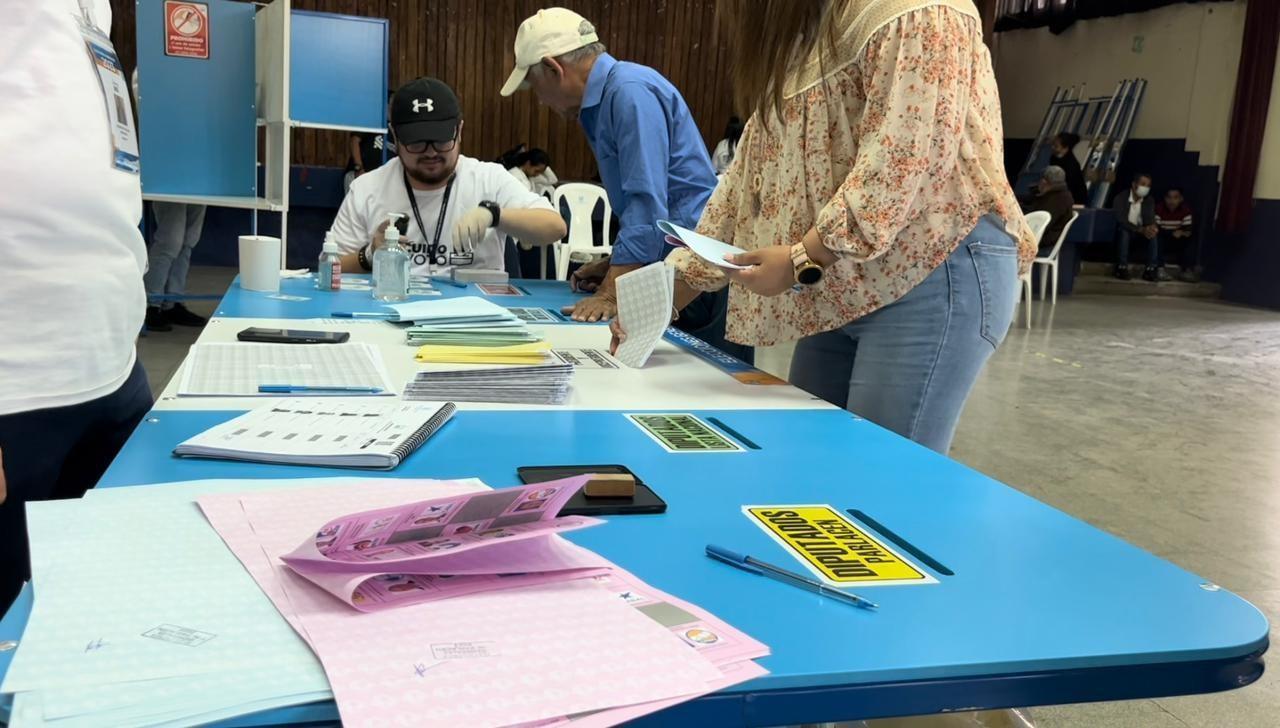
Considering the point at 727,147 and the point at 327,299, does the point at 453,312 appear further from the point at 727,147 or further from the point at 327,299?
the point at 727,147

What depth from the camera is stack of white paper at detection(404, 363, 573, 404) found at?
54.4 inches

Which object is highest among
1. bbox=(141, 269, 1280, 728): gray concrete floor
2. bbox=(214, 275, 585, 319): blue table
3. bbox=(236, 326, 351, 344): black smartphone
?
bbox=(236, 326, 351, 344): black smartphone

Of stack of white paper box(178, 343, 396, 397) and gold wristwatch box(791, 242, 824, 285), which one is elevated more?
gold wristwatch box(791, 242, 824, 285)

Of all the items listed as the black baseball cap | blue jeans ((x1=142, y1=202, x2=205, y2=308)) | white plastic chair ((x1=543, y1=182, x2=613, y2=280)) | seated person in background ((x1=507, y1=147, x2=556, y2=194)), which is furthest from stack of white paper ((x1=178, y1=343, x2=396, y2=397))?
seated person in background ((x1=507, y1=147, x2=556, y2=194))

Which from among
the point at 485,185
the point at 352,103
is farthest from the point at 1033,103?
the point at 485,185

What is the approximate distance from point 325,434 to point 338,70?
426 cm

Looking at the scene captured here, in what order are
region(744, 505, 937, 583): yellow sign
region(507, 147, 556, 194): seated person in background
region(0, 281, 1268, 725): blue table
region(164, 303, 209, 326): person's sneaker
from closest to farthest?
1. region(0, 281, 1268, 725): blue table
2. region(744, 505, 937, 583): yellow sign
3. region(164, 303, 209, 326): person's sneaker
4. region(507, 147, 556, 194): seated person in background

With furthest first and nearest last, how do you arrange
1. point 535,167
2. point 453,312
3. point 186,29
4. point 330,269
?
1. point 535,167
2. point 186,29
3. point 330,269
4. point 453,312

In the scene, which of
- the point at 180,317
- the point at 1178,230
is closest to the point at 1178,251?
the point at 1178,230

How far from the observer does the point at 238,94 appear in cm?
477

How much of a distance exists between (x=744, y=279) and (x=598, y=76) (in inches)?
43.5

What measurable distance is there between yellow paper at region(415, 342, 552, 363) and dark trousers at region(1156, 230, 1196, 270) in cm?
1114

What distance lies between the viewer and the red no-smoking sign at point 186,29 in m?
4.57

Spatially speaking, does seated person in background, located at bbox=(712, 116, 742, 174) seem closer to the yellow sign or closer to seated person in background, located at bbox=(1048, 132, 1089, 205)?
seated person in background, located at bbox=(1048, 132, 1089, 205)
